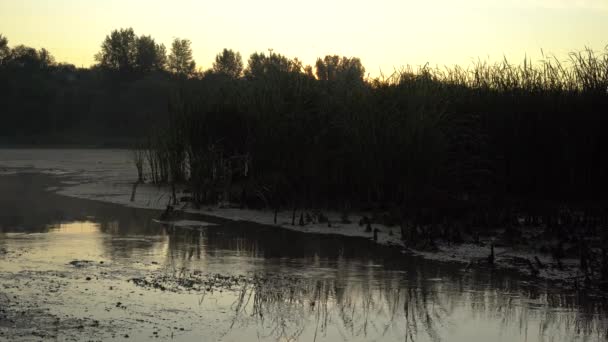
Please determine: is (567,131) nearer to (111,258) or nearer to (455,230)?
(455,230)

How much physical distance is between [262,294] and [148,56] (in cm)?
6752

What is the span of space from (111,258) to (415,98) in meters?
6.15

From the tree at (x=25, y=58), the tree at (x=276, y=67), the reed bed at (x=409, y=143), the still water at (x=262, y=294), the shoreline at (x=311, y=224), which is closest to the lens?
the still water at (x=262, y=294)

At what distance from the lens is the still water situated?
592 cm

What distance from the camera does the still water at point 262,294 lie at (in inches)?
233

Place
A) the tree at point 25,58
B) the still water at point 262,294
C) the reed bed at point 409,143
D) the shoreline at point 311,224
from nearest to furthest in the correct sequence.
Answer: the still water at point 262,294 → the shoreline at point 311,224 → the reed bed at point 409,143 → the tree at point 25,58

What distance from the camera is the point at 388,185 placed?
1282 cm

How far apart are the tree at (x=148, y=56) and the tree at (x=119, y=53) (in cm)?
40

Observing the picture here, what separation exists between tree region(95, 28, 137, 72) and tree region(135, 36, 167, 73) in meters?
0.40

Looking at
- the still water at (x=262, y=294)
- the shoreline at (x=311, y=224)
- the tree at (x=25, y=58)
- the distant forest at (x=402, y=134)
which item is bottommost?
the still water at (x=262, y=294)

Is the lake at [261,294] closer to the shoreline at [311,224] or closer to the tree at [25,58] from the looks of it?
the shoreline at [311,224]

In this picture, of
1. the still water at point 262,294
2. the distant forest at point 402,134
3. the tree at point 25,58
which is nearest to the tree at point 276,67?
the distant forest at point 402,134

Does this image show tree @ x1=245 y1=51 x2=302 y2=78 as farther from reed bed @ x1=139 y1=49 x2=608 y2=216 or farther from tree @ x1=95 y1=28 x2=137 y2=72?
tree @ x1=95 y1=28 x2=137 y2=72

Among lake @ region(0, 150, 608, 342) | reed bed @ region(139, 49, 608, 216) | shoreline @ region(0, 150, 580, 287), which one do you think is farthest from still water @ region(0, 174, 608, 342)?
reed bed @ region(139, 49, 608, 216)
